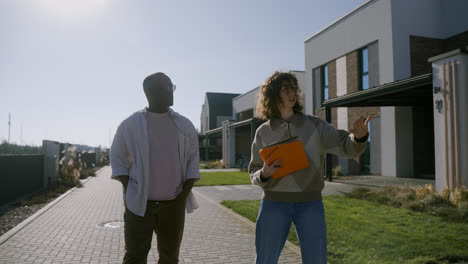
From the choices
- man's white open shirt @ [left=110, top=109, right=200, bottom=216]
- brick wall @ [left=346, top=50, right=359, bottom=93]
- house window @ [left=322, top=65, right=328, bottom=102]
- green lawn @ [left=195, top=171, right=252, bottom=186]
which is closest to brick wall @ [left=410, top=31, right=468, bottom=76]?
brick wall @ [left=346, top=50, right=359, bottom=93]

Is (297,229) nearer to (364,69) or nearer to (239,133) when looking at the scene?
(364,69)

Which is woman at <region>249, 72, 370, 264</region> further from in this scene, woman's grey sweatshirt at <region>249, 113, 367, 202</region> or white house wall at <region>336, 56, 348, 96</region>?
white house wall at <region>336, 56, 348, 96</region>

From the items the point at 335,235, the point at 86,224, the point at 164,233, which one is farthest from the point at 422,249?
the point at 86,224

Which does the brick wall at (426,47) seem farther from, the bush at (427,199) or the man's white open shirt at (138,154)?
the man's white open shirt at (138,154)

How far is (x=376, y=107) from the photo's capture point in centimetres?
1720

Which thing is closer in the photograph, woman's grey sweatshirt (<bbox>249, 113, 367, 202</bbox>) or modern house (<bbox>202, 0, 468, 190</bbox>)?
woman's grey sweatshirt (<bbox>249, 113, 367, 202</bbox>)

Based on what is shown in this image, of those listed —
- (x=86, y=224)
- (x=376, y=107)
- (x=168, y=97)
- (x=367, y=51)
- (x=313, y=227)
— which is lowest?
(x=86, y=224)

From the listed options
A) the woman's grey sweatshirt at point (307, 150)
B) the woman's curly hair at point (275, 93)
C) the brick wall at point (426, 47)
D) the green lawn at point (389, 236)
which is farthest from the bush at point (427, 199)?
the brick wall at point (426, 47)

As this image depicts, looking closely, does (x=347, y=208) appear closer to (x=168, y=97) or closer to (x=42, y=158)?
(x=168, y=97)

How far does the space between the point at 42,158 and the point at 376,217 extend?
38.1 ft

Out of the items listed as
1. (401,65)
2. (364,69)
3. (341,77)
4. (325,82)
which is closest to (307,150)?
(401,65)

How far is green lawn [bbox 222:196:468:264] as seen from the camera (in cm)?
449

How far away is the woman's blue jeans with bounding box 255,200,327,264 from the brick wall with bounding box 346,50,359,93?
1744cm

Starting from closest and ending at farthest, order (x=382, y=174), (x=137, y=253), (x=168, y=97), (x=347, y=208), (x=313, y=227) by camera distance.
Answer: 1. (x=313, y=227)
2. (x=137, y=253)
3. (x=168, y=97)
4. (x=347, y=208)
5. (x=382, y=174)
